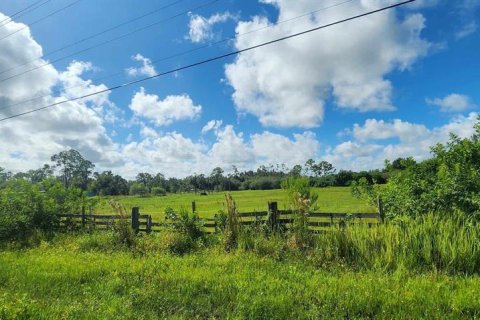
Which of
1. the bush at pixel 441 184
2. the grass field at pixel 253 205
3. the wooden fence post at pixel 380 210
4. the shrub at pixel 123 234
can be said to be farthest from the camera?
the grass field at pixel 253 205

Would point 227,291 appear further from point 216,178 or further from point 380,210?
point 216,178

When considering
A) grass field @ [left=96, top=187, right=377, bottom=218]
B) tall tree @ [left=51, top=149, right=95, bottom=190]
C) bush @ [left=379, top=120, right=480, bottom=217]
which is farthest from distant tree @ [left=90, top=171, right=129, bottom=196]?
bush @ [left=379, top=120, right=480, bottom=217]

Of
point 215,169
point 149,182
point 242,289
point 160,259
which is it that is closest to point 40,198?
point 160,259

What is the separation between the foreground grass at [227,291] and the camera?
5348 millimetres

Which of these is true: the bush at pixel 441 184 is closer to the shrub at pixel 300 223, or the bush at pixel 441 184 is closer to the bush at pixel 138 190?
the shrub at pixel 300 223

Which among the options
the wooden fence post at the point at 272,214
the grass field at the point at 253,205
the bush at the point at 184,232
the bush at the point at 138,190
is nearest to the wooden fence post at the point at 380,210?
the grass field at the point at 253,205

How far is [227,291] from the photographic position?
20.9ft

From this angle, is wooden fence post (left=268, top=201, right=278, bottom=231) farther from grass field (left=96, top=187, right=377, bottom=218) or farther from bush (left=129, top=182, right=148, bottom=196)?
bush (left=129, top=182, right=148, bottom=196)

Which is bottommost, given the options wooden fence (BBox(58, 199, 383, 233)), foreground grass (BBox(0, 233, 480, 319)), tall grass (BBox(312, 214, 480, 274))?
foreground grass (BBox(0, 233, 480, 319))

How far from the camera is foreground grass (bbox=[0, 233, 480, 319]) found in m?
5.35

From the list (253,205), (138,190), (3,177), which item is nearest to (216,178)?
(138,190)

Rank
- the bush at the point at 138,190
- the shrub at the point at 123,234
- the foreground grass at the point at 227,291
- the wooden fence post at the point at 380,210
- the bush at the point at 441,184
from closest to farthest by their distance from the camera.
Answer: the foreground grass at the point at 227,291, the bush at the point at 441,184, the wooden fence post at the point at 380,210, the shrub at the point at 123,234, the bush at the point at 138,190

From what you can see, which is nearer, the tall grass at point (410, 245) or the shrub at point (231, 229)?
the tall grass at point (410, 245)

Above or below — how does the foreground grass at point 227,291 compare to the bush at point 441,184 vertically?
below
